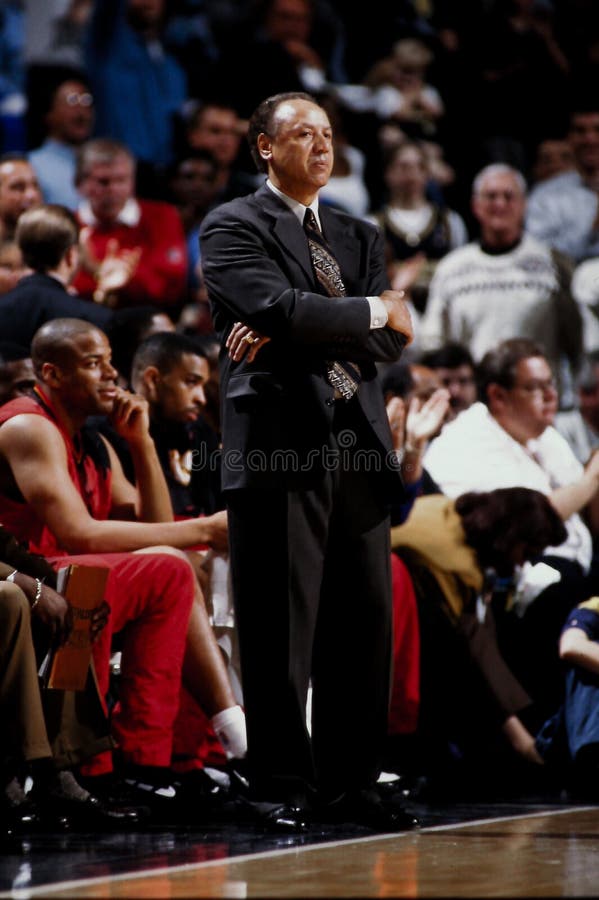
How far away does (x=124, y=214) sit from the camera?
6.54m

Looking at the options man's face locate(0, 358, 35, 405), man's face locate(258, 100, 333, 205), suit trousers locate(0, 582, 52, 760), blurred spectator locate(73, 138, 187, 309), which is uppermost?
blurred spectator locate(73, 138, 187, 309)

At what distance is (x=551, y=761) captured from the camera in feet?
15.2

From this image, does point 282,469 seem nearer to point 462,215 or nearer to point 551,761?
point 551,761

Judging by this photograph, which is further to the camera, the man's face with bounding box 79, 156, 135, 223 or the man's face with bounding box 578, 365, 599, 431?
the man's face with bounding box 578, 365, 599, 431

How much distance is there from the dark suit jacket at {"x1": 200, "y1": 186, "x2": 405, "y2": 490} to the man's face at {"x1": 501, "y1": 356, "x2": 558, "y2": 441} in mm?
2032

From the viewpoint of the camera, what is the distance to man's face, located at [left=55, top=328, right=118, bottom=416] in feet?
12.9

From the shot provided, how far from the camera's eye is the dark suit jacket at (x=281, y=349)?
3307 mm

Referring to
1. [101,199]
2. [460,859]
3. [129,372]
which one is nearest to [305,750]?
[460,859]

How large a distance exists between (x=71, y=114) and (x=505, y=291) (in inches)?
90.1

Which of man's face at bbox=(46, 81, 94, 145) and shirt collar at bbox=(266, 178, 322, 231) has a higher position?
man's face at bbox=(46, 81, 94, 145)

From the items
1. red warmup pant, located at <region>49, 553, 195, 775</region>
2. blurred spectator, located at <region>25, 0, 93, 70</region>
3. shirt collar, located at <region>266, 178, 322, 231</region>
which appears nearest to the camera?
shirt collar, located at <region>266, 178, 322, 231</region>

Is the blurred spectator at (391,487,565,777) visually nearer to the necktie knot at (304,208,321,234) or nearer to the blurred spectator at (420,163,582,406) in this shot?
the necktie knot at (304,208,321,234)

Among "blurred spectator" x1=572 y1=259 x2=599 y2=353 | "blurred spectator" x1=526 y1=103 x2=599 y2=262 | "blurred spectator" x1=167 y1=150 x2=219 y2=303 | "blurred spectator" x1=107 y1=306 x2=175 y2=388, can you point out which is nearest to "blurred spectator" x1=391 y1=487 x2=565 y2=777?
"blurred spectator" x1=107 y1=306 x2=175 y2=388

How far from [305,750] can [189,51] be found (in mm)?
5673
